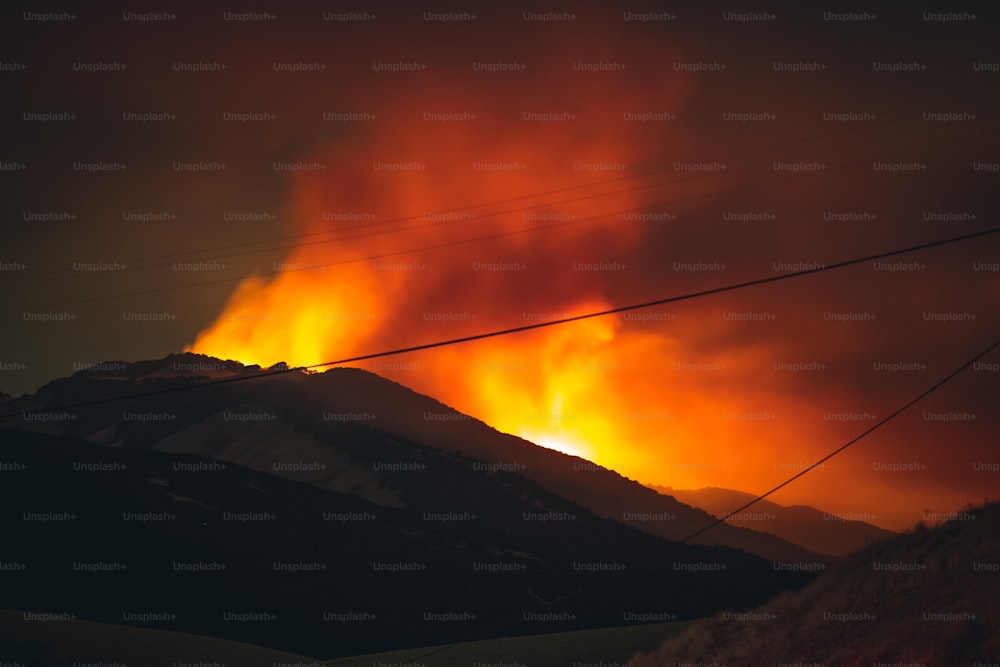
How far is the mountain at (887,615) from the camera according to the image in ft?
58.5

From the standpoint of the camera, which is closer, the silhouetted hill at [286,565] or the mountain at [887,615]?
the mountain at [887,615]

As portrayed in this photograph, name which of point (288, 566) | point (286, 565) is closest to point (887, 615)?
point (288, 566)

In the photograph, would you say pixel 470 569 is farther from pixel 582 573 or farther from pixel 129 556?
pixel 129 556

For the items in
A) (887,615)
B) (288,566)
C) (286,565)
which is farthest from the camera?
(286,565)

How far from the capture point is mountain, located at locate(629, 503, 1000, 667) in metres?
17.8

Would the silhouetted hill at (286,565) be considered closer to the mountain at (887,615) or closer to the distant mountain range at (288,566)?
the distant mountain range at (288,566)

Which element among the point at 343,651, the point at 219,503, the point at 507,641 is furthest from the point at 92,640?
the point at 219,503

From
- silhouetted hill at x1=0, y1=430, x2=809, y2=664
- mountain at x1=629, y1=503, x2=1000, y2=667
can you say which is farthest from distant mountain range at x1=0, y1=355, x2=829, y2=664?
mountain at x1=629, y1=503, x2=1000, y2=667

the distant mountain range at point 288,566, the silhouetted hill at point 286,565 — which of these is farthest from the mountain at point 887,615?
the silhouetted hill at point 286,565

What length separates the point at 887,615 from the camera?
21.9 metres

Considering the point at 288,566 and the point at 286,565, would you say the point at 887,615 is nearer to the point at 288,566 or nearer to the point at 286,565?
the point at 288,566

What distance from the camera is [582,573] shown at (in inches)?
5354

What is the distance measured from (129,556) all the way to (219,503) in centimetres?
3750

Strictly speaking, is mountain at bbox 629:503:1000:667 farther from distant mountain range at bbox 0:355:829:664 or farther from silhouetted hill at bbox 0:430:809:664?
silhouetted hill at bbox 0:430:809:664
